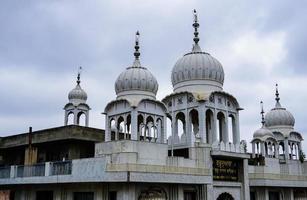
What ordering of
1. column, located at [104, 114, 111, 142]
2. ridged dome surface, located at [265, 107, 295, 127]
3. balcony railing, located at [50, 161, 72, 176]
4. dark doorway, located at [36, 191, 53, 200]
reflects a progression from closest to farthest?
balcony railing, located at [50, 161, 72, 176]
column, located at [104, 114, 111, 142]
dark doorway, located at [36, 191, 53, 200]
ridged dome surface, located at [265, 107, 295, 127]

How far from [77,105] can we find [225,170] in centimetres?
1896

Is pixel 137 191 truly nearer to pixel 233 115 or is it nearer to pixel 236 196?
pixel 236 196

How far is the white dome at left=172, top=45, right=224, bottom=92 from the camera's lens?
29.4 metres

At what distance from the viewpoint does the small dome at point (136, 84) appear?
26969 mm

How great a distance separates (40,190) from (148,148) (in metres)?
9.32

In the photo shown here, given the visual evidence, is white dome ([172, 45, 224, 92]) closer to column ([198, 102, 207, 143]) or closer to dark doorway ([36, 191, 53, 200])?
column ([198, 102, 207, 143])

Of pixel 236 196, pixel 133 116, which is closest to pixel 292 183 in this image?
pixel 236 196

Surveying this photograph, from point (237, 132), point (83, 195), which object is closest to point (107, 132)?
point (83, 195)

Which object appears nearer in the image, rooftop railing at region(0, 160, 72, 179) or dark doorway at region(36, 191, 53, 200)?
rooftop railing at region(0, 160, 72, 179)

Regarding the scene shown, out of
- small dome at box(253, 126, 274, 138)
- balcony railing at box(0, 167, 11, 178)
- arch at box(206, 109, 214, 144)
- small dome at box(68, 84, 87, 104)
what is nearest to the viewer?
arch at box(206, 109, 214, 144)

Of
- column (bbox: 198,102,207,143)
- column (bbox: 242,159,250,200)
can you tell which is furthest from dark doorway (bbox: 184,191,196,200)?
column (bbox: 242,159,250,200)

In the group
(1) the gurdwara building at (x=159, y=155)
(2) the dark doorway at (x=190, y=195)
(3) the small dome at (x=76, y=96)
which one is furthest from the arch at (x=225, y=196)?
(3) the small dome at (x=76, y=96)

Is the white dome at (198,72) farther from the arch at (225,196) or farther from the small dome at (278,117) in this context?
the small dome at (278,117)

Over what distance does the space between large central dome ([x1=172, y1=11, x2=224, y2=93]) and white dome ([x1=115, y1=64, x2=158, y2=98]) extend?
2.82 meters
